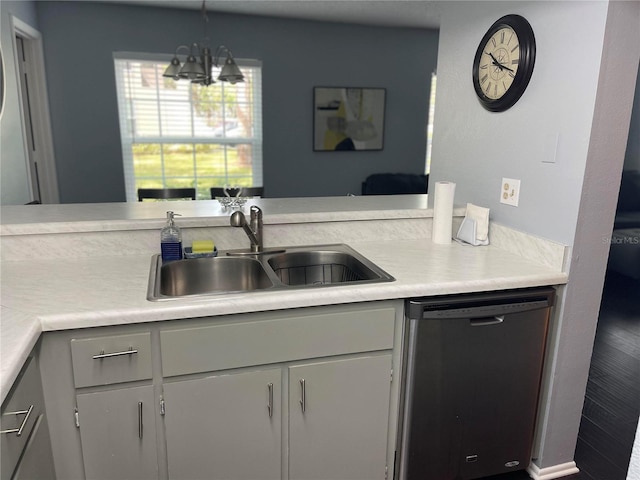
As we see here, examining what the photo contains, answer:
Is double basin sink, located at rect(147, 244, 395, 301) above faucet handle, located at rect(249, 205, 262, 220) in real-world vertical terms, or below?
below

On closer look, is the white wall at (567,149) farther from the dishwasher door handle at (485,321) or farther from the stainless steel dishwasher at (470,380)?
the dishwasher door handle at (485,321)

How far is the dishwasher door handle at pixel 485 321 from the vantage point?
166 centimetres

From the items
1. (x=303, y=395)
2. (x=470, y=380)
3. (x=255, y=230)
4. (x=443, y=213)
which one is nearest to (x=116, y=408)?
(x=303, y=395)

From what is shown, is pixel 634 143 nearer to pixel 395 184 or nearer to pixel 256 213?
pixel 256 213

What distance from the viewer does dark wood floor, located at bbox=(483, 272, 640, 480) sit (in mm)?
1892

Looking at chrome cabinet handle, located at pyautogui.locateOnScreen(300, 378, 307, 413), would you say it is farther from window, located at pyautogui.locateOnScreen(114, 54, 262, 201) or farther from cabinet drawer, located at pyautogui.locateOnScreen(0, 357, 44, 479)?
window, located at pyautogui.locateOnScreen(114, 54, 262, 201)

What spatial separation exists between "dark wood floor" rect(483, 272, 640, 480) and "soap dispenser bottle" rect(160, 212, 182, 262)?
5.21ft

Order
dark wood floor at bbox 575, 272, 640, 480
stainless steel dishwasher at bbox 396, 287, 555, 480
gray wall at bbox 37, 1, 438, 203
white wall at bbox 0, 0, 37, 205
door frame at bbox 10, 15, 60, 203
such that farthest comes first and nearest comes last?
1. gray wall at bbox 37, 1, 438, 203
2. door frame at bbox 10, 15, 60, 203
3. white wall at bbox 0, 0, 37, 205
4. dark wood floor at bbox 575, 272, 640, 480
5. stainless steel dishwasher at bbox 396, 287, 555, 480

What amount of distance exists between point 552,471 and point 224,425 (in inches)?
54.2

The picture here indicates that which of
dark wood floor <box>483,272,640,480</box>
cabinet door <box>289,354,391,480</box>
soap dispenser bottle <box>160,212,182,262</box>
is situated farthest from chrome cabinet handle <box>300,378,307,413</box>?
dark wood floor <box>483,272,640,480</box>

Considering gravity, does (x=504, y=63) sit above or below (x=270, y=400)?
above

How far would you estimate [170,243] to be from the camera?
182cm

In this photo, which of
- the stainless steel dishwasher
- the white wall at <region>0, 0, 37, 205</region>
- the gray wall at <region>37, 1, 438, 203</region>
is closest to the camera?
the stainless steel dishwasher

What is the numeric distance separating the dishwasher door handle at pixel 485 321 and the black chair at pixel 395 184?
3735mm
